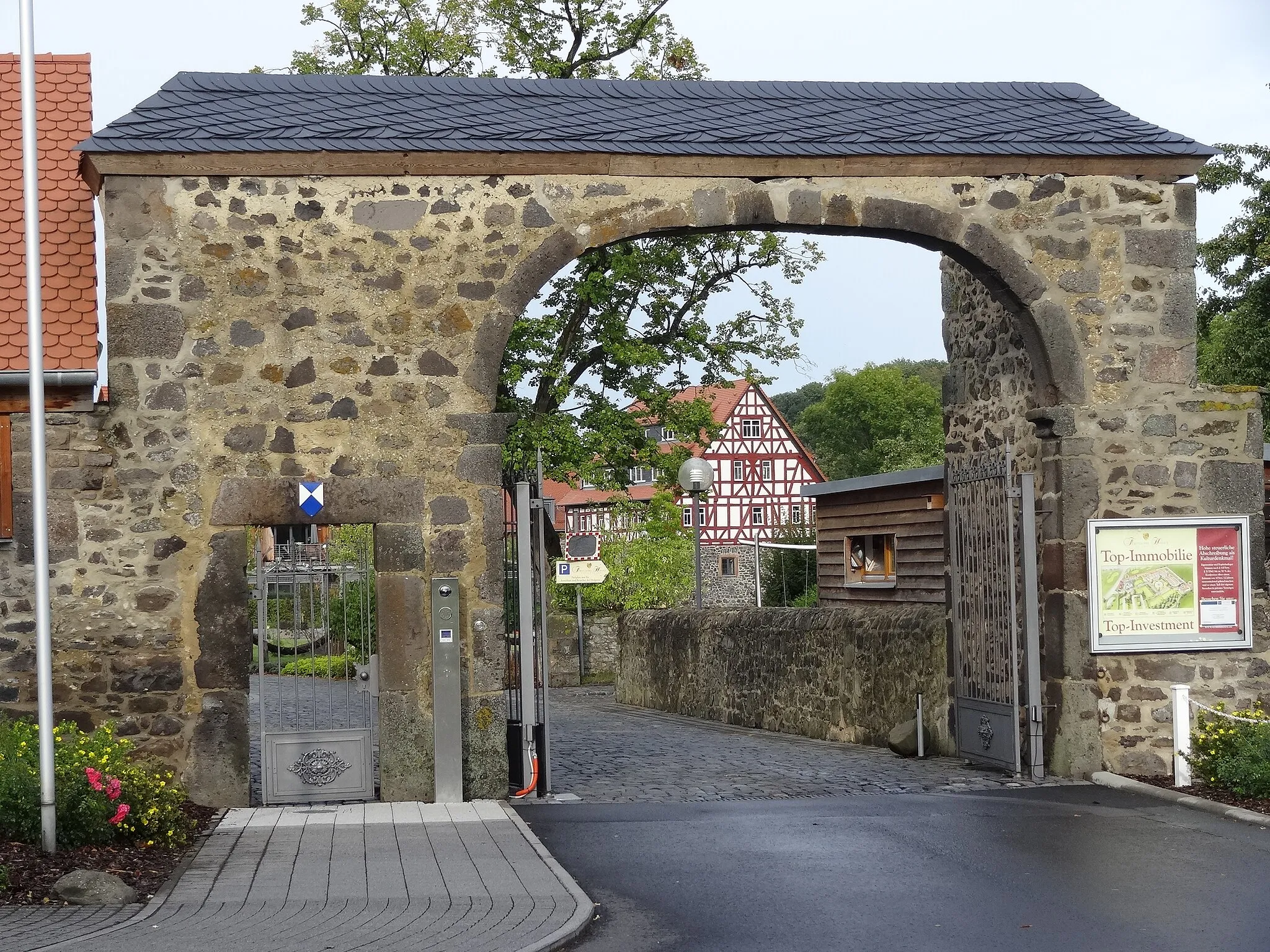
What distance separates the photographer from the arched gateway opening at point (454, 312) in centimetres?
1073

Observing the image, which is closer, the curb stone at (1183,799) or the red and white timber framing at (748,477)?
the curb stone at (1183,799)

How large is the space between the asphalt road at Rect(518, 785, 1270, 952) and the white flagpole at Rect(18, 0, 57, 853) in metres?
2.77

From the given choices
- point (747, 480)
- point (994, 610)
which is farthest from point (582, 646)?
point (747, 480)

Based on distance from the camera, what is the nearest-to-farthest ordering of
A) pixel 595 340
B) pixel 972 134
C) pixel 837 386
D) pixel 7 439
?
1. pixel 7 439
2. pixel 972 134
3. pixel 595 340
4. pixel 837 386

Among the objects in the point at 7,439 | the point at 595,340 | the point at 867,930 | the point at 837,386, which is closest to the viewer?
the point at 867,930

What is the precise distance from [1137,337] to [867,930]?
644 centimetres

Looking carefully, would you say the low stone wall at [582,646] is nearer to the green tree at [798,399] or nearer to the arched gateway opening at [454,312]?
the arched gateway opening at [454,312]

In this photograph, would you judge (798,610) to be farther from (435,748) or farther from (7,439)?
(7,439)

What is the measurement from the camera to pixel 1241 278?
2970 centimetres

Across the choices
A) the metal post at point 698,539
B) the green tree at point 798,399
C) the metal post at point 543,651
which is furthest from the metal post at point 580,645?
the green tree at point 798,399

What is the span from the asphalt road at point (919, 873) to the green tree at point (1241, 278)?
20097mm

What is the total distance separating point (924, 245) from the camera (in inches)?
474

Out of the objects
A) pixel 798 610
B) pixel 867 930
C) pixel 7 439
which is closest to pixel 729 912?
pixel 867 930

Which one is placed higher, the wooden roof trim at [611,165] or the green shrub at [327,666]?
the wooden roof trim at [611,165]
